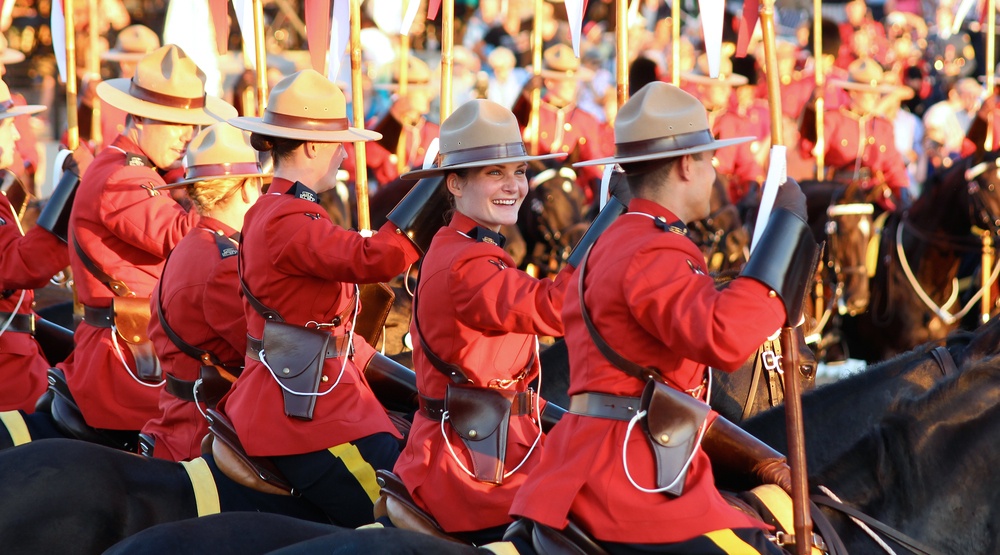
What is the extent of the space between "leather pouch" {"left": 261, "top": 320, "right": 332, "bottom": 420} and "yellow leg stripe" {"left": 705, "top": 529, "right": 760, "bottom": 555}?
172 centimetres

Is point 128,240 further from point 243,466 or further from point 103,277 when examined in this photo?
point 243,466

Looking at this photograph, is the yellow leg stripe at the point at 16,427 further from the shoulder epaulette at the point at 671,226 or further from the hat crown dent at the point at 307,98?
the shoulder epaulette at the point at 671,226

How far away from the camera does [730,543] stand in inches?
134

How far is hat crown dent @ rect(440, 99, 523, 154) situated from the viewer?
14.1 feet

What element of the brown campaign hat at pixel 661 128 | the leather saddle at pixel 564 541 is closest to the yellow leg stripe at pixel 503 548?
the leather saddle at pixel 564 541

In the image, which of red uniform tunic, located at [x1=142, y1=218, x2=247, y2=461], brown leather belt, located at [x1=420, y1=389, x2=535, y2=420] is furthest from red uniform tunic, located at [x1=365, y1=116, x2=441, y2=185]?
brown leather belt, located at [x1=420, y1=389, x2=535, y2=420]

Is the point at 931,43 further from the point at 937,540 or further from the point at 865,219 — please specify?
the point at 937,540

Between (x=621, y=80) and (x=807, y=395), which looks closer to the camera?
(x=807, y=395)

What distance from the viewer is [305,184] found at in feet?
15.6

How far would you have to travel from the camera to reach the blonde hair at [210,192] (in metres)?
5.37

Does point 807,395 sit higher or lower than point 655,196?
lower

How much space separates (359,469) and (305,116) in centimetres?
121

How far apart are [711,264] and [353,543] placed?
8438mm

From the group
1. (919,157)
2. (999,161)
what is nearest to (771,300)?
(999,161)
